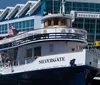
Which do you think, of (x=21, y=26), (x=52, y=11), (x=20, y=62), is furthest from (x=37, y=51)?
(x=21, y=26)

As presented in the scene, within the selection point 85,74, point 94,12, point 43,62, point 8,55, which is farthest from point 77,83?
point 94,12

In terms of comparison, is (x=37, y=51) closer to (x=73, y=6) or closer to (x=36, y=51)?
(x=36, y=51)

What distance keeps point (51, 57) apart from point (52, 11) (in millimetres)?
33823

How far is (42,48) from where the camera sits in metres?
24.1

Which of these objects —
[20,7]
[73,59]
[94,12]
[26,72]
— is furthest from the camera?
[20,7]

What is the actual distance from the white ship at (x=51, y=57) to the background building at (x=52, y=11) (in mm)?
29443

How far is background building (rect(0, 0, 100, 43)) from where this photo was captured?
55625mm

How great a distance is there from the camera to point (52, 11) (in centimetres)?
5609

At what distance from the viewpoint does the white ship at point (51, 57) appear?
22.4 metres

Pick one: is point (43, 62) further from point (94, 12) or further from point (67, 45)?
point (94, 12)

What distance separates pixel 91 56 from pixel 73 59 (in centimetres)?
146

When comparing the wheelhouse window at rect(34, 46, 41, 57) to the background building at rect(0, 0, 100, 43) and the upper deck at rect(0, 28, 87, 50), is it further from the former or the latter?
the background building at rect(0, 0, 100, 43)

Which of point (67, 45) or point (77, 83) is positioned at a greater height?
point (67, 45)

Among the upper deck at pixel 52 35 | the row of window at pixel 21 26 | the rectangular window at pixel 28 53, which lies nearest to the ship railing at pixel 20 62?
the rectangular window at pixel 28 53
